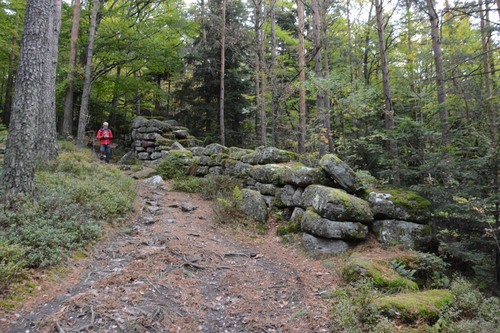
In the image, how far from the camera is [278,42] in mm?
20312

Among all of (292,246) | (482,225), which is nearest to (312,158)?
(292,246)

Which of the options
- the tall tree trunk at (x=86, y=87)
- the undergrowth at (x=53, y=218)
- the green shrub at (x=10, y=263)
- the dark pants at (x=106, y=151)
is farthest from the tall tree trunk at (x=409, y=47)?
the tall tree trunk at (x=86, y=87)

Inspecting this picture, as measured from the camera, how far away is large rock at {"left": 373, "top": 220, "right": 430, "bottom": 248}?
18.8ft

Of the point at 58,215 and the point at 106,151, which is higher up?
the point at 106,151

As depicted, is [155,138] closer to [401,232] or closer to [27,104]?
[27,104]

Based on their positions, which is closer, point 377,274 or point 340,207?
point 377,274

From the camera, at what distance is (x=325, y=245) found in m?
5.89

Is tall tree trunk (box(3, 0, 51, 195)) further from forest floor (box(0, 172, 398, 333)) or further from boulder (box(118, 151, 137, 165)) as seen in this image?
boulder (box(118, 151, 137, 165))

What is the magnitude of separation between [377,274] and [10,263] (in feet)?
15.7

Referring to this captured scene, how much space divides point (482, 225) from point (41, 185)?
847 cm

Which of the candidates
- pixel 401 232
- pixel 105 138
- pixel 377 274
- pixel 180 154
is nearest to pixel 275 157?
pixel 401 232

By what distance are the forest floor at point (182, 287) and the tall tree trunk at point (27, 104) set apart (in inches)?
76.7

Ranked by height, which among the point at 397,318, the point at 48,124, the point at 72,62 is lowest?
the point at 397,318

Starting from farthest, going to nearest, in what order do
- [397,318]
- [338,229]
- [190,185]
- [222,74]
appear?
[222,74], [190,185], [338,229], [397,318]
